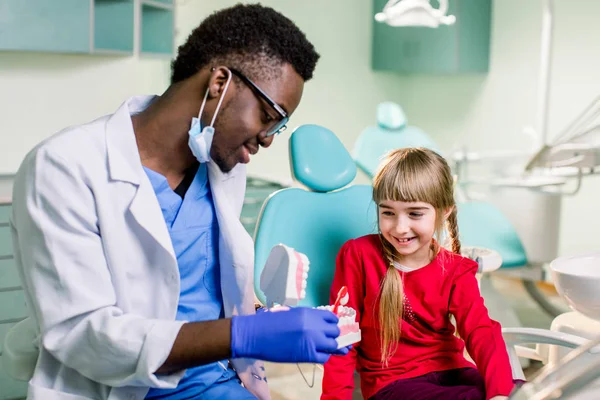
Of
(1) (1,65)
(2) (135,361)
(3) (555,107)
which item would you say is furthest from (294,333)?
(3) (555,107)

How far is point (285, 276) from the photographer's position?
4.10 ft

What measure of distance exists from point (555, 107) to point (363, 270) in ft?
9.82

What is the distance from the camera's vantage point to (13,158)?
10.2ft

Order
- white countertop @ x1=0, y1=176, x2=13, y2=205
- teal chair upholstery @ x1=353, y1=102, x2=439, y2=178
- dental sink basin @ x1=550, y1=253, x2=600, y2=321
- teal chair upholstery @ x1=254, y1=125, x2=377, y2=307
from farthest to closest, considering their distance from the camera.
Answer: teal chair upholstery @ x1=353, y1=102, x2=439, y2=178
white countertop @ x1=0, y1=176, x2=13, y2=205
teal chair upholstery @ x1=254, y1=125, x2=377, y2=307
dental sink basin @ x1=550, y1=253, x2=600, y2=321

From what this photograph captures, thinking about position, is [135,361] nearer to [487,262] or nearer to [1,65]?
[487,262]

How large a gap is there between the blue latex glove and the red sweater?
1.42ft

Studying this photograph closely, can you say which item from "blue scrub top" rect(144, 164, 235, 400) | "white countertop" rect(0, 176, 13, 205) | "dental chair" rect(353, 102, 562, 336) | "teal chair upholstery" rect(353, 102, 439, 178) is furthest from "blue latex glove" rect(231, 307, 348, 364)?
"teal chair upholstery" rect(353, 102, 439, 178)

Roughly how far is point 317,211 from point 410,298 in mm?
375

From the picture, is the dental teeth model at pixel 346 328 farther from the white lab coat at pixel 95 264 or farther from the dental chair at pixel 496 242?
the dental chair at pixel 496 242

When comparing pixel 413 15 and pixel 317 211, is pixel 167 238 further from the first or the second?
pixel 413 15

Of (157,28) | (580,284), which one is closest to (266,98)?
(580,284)

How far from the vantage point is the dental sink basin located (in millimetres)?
1441

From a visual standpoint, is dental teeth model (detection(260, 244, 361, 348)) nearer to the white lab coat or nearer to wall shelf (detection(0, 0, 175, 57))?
the white lab coat

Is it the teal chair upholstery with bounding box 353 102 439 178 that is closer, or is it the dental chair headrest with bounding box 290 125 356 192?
the dental chair headrest with bounding box 290 125 356 192
